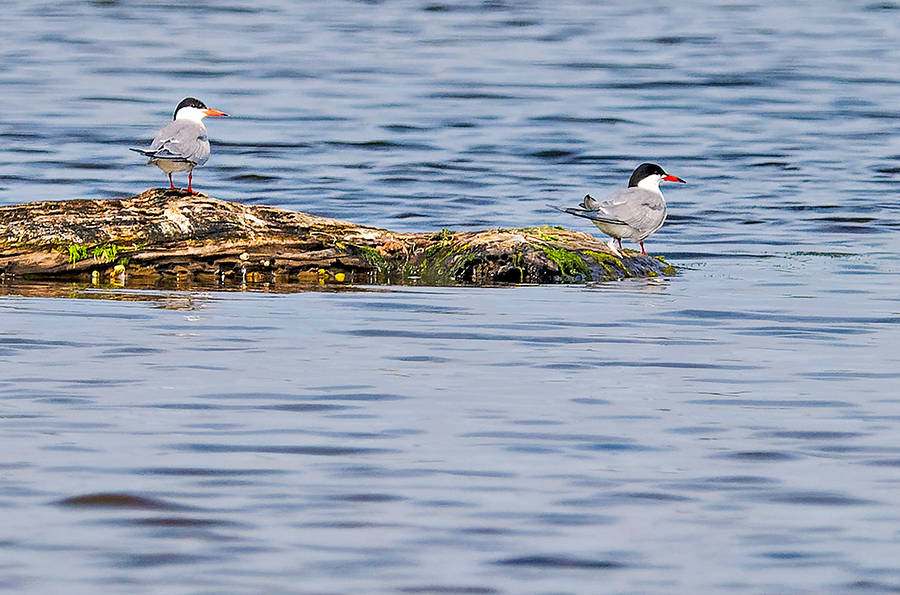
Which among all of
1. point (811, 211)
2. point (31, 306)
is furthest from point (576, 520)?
point (811, 211)

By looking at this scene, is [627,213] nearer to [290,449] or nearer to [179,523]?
[290,449]

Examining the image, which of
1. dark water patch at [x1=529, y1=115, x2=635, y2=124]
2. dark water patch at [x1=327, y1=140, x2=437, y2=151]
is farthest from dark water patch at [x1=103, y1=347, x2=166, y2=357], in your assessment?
dark water patch at [x1=529, y1=115, x2=635, y2=124]

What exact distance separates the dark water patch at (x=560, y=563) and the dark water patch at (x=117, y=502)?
4.08ft

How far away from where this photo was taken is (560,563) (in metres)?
5.18

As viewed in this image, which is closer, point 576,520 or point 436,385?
point 576,520

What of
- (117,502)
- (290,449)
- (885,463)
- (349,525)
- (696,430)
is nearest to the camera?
(349,525)

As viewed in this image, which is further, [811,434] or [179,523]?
[811,434]

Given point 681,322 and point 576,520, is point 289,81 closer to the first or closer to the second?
point 681,322

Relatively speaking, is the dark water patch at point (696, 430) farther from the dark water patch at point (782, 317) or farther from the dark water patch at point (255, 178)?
the dark water patch at point (255, 178)

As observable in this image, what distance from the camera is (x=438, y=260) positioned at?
11.9 metres

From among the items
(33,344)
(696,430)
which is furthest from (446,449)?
(33,344)

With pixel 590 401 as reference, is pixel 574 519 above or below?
below

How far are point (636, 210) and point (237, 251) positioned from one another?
9.98 ft

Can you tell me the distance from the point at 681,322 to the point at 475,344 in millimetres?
1534
